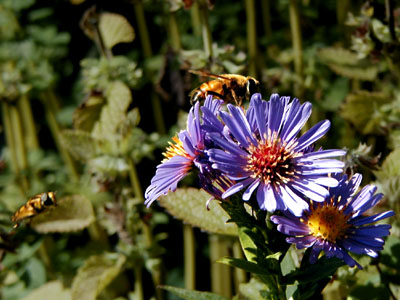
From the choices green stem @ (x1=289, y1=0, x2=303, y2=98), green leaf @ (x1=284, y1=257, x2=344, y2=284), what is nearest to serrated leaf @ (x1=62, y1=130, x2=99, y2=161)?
green stem @ (x1=289, y1=0, x2=303, y2=98)

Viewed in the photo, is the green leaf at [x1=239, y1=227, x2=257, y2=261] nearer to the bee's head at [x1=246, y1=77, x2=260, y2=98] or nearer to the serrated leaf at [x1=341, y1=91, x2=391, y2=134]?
the bee's head at [x1=246, y1=77, x2=260, y2=98]

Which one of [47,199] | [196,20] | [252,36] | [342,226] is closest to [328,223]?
[342,226]

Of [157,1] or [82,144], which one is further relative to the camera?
[157,1]

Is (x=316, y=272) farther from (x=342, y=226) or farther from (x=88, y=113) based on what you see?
(x=88, y=113)

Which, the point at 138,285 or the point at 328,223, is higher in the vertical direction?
the point at 328,223

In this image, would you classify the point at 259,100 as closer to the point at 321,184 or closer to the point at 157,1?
the point at 321,184

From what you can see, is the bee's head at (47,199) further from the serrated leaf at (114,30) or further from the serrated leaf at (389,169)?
the serrated leaf at (389,169)

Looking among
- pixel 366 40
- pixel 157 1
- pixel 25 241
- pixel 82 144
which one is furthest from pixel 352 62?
pixel 25 241
